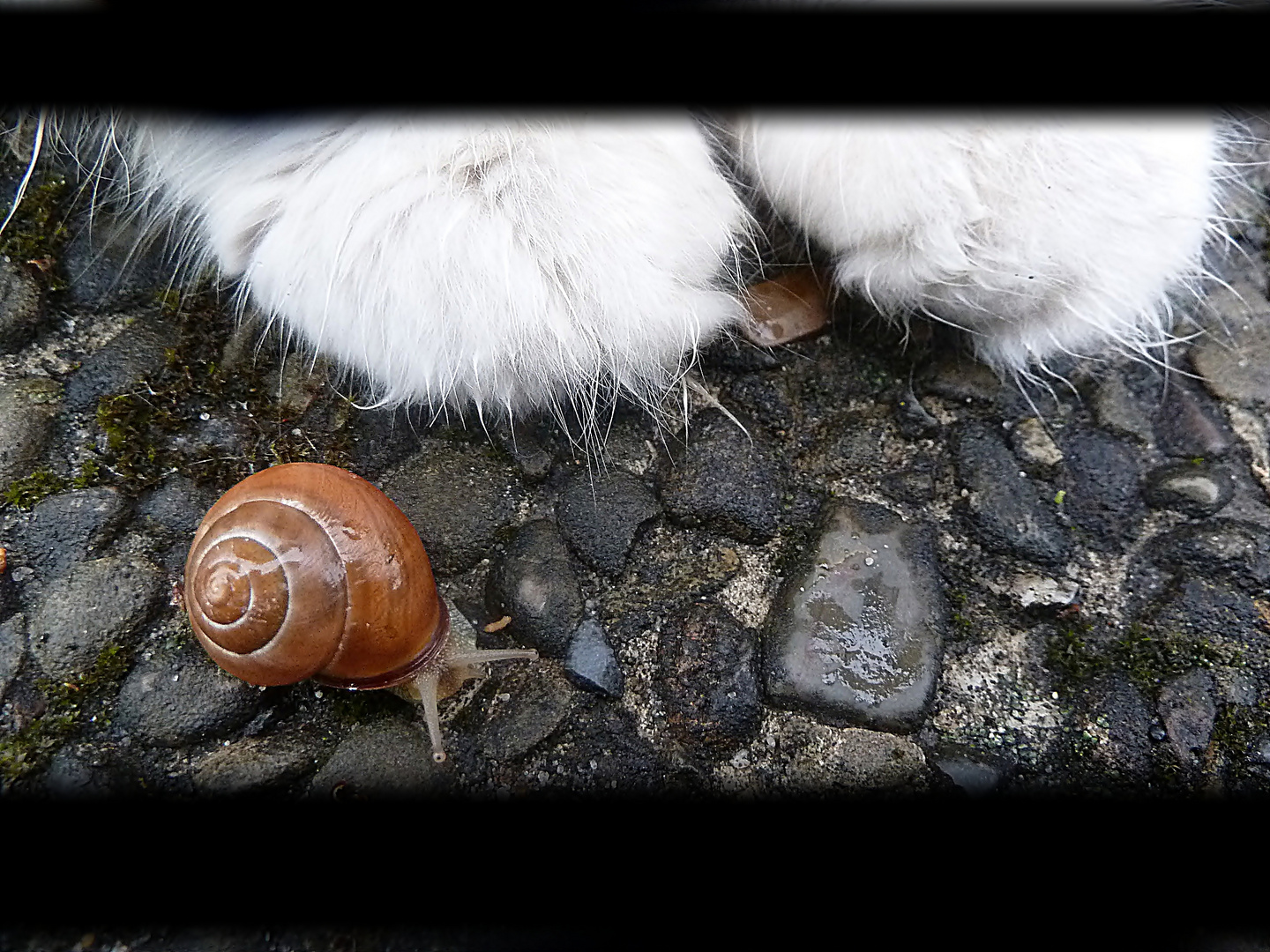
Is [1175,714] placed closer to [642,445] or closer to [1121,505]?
[1121,505]

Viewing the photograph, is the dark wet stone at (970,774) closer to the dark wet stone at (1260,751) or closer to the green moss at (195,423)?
the dark wet stone at (1260,751)

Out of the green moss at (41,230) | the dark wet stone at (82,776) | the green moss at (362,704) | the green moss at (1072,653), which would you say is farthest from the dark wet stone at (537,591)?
the green moss at (41,230)

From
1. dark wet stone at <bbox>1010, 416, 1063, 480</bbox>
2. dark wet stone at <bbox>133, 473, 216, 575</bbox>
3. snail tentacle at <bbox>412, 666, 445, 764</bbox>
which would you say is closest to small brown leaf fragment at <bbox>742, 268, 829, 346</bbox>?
dark wet stone at <bbox>1010, 416, 1063, 480</bbox>

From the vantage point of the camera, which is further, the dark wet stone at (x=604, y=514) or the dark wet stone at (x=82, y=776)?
the dark wet stone at (x=604, y=514)

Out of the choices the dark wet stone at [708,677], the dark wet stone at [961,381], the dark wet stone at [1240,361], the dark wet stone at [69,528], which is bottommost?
the dark wet stone at [708,677]

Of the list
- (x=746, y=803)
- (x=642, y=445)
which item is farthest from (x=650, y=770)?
(x=642, y=445)
